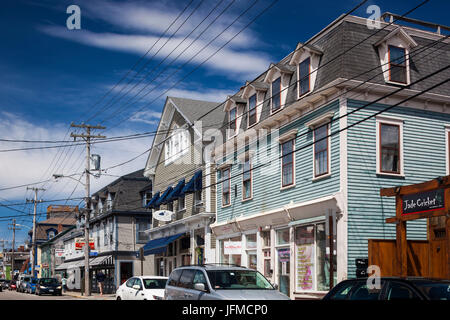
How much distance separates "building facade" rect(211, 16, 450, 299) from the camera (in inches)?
822

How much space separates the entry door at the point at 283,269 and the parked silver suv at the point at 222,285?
908 centimetres

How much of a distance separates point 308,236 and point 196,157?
41.8ft

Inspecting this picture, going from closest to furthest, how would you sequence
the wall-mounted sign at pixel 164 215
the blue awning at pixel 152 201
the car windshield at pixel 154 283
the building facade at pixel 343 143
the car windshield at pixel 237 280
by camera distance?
the car windshield at pixel 237 280 < the building facade at pixel 343 143 < the car windshield at pixel 154 283 < the wall-mounted sign at pixel 164 215 < the blue awning at pixel 152 201

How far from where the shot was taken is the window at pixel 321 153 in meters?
22.0

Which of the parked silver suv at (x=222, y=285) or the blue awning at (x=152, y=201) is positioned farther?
the blue awning at (x=152, y=201)

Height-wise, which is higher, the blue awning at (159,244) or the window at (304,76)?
the window at (304,76)

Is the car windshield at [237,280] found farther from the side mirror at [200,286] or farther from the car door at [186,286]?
the car door at [186,286]

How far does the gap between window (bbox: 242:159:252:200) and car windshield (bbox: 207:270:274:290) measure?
41.9ft

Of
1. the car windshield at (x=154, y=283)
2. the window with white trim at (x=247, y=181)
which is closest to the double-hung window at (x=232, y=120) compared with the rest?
the window with white trim at (x=247, y=181)

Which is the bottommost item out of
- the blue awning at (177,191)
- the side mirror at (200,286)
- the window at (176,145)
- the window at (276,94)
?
the side mirror at (200,286)

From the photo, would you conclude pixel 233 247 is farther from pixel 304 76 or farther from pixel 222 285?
pixel 222 285

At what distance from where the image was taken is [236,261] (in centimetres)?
2975

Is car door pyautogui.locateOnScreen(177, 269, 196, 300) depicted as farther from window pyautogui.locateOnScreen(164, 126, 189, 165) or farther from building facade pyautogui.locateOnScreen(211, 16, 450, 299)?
window pyautogui.locateOnScreen(164, 126, 189, 165)

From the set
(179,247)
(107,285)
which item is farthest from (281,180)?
(107,285)
